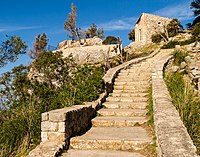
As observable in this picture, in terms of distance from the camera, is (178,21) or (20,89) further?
(178,21)

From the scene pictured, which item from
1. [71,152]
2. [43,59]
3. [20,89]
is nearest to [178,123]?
[71,152]

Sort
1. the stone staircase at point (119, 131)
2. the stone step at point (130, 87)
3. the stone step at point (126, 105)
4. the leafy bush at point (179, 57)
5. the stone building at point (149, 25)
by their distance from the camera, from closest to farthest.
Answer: the stone staircase at point (119, 131)
the stone step at point (126, 105)
the stone step at point (130, 87)
the leafy bush at point (179, 57)
the stone building at point (149, 25)

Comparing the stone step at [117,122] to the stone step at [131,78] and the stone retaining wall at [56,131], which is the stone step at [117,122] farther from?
the stone step at [131,78]

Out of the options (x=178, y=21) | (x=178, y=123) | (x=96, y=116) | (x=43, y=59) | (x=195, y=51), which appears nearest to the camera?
(x=178, y=123)

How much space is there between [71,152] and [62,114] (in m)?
0.73

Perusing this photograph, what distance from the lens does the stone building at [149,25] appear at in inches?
1500

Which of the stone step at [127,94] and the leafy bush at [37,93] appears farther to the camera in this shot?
the stone step at [127,94]

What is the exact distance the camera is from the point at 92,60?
25.9 metres

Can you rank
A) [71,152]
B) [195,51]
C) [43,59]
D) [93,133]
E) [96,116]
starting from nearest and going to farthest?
[71,152] → [93,133] → [96,116] → [43,59] → [195,51]

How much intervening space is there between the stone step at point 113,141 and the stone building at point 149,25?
32816 millimetres

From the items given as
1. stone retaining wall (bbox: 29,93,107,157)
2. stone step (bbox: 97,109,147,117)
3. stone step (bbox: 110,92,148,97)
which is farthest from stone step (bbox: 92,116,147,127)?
stone step (bbox: 110,92,148,97)

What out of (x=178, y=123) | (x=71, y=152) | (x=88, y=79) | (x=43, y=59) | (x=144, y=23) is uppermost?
(x=144, y=23)

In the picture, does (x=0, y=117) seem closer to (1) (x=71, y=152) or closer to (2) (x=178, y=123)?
(1) (x=71, y=152)

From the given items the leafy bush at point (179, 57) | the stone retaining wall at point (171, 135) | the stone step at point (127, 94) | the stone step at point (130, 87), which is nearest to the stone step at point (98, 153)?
the stone retaining wall at point (171, 135)
